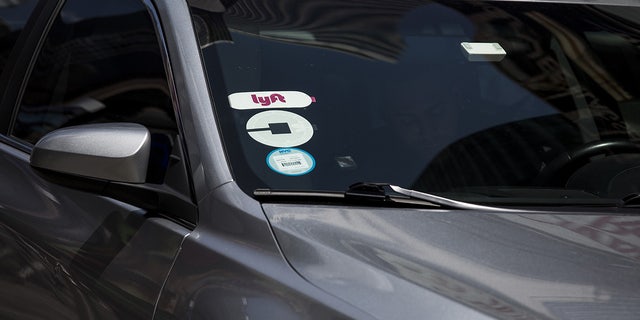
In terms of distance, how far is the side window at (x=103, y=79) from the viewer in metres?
2.91

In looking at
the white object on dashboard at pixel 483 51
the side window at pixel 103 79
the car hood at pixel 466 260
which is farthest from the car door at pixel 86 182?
the white object on dashboard at pixel 483 51

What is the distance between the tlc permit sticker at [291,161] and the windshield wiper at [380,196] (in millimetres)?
115

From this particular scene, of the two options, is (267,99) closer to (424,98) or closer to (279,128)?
(279,128)

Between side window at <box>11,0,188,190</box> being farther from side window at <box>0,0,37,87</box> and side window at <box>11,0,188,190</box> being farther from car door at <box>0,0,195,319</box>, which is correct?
side window at <box>0,0,37,87</box>

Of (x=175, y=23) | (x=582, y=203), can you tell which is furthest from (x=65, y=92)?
(x=582, y=203)

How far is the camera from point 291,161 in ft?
8.88

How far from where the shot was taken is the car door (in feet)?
8.60

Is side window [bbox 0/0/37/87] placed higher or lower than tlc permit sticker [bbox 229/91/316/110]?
lower

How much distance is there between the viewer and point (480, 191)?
2758 millimetres

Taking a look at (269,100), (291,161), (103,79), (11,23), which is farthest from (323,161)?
(11,23)

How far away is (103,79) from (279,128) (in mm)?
741

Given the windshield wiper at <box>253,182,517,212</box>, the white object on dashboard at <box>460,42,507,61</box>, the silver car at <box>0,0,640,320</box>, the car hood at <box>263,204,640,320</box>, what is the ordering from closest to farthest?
the car hood at <box>263,204,640,320</box> < the silver car at <box>0,0,640,320</box> < the windshield wiper at <box>253,182,517,212</box> < the white object on dashboard at <box>460,42,507,61</box>

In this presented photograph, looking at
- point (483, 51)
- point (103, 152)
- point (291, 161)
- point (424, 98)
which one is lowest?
point (103, 152)

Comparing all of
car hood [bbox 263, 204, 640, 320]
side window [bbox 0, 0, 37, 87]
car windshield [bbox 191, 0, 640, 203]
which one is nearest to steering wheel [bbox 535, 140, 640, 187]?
car windshield [bbox 191, 0, 640, 203]
